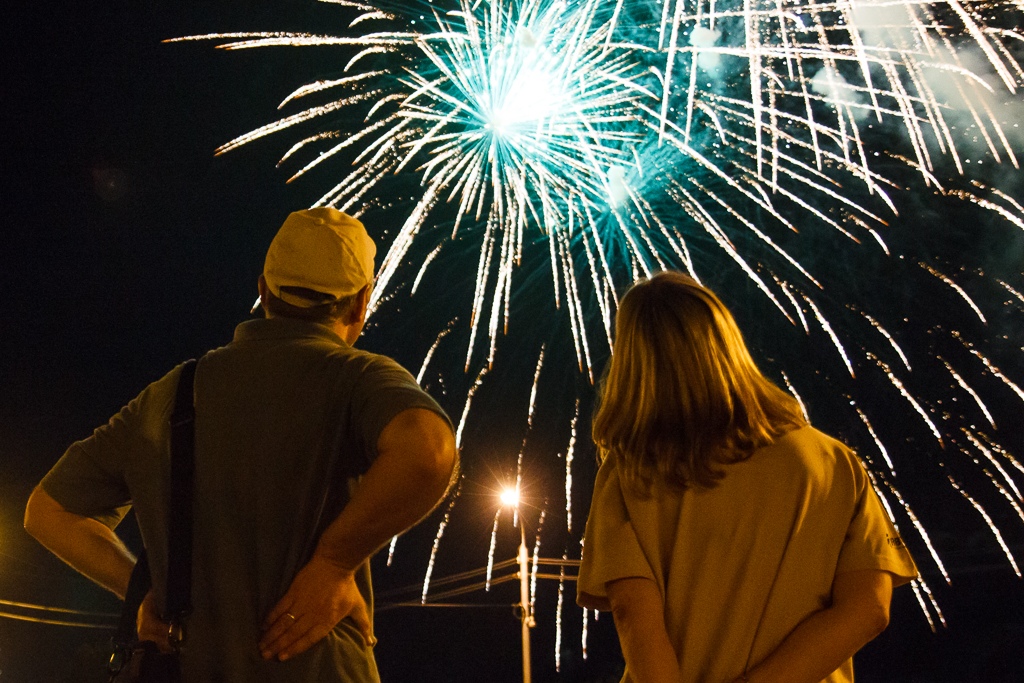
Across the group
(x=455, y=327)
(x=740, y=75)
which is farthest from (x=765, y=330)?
(x=740, y=75)

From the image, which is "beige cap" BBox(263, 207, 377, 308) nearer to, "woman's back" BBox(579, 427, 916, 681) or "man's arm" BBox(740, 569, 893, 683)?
"woman's back" BBox(579, 427, 916, 681)

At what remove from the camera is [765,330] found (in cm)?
2398

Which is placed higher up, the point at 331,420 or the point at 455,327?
the point at 455,327

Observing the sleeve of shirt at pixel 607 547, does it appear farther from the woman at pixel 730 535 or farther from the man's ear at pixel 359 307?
the man's ear at pixel 359 307

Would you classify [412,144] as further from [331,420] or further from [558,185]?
[331,420]

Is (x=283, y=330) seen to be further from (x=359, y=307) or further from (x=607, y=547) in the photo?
(x=607, y=547)

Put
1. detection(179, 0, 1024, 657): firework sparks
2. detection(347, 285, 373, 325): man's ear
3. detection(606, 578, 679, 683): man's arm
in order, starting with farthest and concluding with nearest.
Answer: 1. detection(179, 0, 1024, 657): firework sparks
2. detection(347, 285, 373, 325): man's ear
3. detection(606, 578, 679, 683): man's arm

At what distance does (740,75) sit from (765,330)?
1611 centimetres

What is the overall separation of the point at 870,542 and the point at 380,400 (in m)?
0.97

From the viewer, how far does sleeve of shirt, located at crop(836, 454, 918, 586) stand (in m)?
1.80

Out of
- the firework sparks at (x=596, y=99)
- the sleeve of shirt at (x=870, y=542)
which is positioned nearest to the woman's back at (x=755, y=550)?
the sleeve of shirt at (x=870, y=542)

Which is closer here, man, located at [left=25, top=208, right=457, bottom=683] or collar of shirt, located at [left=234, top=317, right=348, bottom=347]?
man, located at [left=25, top=208, right=457, bottom=683]

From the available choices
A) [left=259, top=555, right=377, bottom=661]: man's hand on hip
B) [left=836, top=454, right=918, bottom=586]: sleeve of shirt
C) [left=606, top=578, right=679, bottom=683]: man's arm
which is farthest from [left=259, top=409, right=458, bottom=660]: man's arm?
[left=836, top=454, right=918, bottom=586]: sleeve of shirt

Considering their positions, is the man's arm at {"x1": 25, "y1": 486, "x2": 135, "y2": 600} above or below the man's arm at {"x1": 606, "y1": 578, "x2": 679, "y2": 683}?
above
